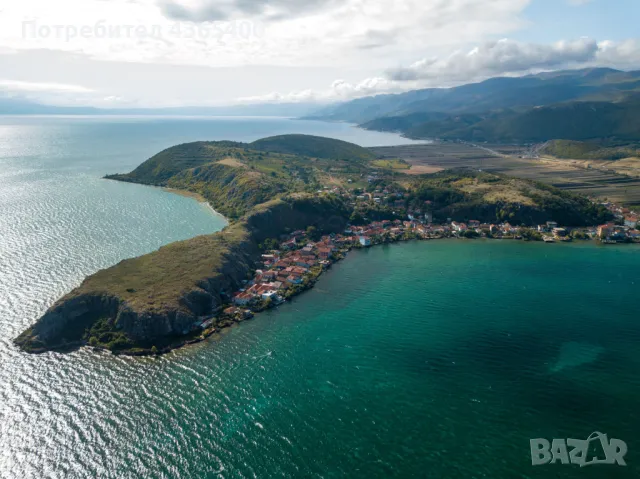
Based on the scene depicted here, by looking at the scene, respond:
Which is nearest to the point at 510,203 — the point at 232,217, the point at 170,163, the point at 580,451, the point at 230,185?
the point at 232,217

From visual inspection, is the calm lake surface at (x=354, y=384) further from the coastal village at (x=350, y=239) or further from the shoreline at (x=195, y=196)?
the shoreline at (x=195, y=196)

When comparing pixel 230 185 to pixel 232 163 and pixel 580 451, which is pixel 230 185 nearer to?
pixel 232 163

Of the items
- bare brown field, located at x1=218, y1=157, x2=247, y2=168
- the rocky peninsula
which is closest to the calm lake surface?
the rocky peninsula

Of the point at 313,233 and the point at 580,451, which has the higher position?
the point at 313,233

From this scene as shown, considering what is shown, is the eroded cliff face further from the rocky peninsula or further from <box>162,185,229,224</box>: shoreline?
<box>162,185,229,224</box>: shoreline

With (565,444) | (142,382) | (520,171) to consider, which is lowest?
(565,444)

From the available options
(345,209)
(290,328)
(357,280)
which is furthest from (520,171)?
(290,328)

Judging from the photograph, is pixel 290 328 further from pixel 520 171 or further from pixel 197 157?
pixel 520 171

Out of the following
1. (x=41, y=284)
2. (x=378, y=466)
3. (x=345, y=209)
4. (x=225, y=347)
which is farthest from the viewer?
(x=345, y=209)
